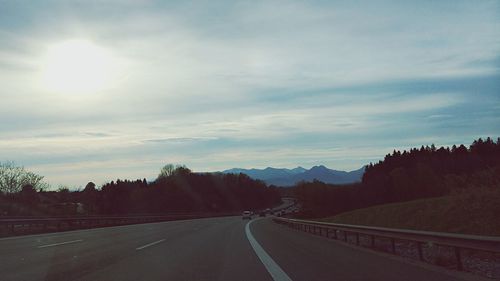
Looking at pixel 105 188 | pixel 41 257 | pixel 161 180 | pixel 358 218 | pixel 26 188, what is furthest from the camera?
pixel 161 180

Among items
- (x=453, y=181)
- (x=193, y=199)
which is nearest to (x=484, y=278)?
(x=453, y=181)

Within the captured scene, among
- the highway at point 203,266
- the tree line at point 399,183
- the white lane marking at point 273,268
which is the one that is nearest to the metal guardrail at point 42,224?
the highway at point 203,266

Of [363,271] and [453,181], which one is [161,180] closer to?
[453,181]

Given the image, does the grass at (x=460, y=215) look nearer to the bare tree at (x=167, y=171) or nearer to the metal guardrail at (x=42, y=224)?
the metal guardrail at (x=42, y=224)

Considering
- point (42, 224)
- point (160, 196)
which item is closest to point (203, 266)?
point (42, 224)

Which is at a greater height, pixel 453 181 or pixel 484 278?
pixel 453 181

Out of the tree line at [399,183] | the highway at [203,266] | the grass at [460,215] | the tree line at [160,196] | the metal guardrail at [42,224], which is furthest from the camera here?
the tree line at [160,196]

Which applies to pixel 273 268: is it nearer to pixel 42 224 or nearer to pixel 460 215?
pixel 460 215

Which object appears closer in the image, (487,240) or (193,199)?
(487,240)

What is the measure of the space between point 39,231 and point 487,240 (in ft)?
98.6

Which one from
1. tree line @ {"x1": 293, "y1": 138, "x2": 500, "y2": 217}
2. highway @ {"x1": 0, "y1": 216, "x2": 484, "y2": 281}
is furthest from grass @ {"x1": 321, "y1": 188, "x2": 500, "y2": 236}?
tree line @ {"x1": 293, "y1": 138, "x2": 500, "y2": 217}

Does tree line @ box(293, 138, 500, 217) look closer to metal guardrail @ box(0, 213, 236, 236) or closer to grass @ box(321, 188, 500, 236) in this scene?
grass @ box(321, 188, 500, 236)

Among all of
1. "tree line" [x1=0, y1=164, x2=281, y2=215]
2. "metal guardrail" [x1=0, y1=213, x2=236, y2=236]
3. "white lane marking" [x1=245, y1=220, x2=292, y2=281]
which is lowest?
"white lane marking" [x1=245, y1=220, x2=292, y2=281]

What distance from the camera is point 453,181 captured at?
4069 centimetres
